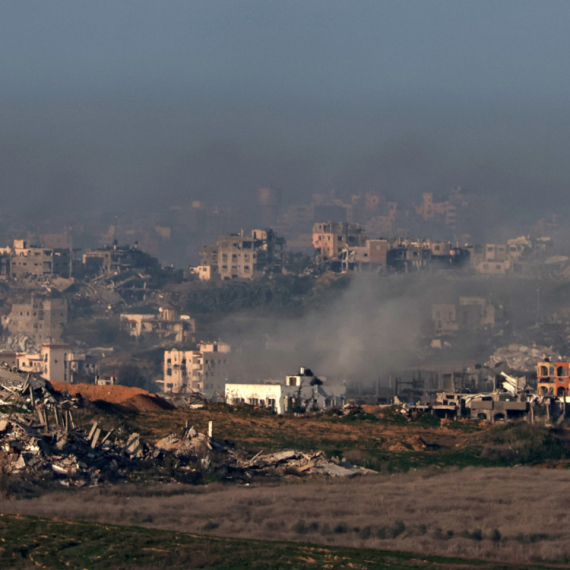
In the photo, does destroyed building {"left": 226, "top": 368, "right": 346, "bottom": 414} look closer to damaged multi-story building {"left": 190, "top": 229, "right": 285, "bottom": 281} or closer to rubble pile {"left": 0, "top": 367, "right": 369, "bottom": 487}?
rubble pile {"left": 0, "top": 367, "right": 369, "bottom": 487}

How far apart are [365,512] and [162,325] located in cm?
13867

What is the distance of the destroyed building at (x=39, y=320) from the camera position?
172 m

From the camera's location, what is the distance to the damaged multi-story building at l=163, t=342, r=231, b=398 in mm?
139750

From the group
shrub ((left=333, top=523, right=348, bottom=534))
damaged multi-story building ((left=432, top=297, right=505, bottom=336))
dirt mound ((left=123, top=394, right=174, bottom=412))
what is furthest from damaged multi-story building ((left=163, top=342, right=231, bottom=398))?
shrub ((left=333, top=523, right=348, bottom=534))

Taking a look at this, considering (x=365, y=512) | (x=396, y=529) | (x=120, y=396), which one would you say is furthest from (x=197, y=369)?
(x=396, y=529)

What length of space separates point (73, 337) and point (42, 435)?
13861cm

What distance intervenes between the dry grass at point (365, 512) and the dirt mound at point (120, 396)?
17702mm

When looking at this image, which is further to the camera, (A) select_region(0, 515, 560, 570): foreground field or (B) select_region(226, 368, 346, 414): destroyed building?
(B) select_region(226, 368, 346, 414): destroyed building

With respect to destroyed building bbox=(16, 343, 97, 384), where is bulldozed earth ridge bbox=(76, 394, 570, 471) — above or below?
below

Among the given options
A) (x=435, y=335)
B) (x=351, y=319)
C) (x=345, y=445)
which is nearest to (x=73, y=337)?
(x=351, y=319)

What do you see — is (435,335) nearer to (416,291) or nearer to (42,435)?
(416,291)

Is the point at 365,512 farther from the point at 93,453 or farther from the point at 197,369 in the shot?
the point at 197,369

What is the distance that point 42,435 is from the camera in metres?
35.8

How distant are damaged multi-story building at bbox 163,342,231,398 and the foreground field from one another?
111213mm
